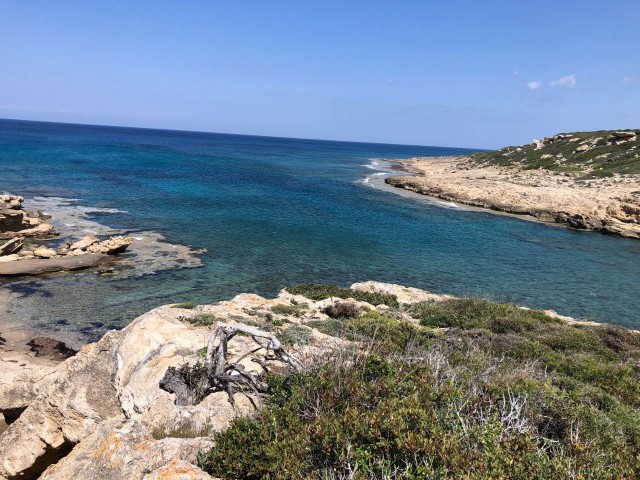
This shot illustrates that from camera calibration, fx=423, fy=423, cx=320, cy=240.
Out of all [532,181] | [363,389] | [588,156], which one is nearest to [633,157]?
[588,156]

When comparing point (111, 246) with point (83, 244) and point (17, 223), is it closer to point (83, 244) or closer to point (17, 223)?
point (83, 244)

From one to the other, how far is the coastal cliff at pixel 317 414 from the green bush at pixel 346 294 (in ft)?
20.9

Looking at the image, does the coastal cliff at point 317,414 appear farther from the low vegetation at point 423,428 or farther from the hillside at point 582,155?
A: the hillside at point 582,155

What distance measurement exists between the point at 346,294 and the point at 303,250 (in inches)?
544

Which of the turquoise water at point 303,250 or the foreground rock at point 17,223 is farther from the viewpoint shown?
the foreground rock at point 17,223

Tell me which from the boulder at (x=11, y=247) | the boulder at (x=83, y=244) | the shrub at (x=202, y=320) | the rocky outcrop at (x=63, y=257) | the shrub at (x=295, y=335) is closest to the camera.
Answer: the shrub at (x=295, y=335)

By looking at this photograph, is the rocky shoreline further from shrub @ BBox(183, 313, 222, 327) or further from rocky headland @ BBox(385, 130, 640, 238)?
shrub @ BBox(183, 313, 222, 327)

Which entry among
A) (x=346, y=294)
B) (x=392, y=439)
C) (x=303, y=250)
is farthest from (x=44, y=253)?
(x=392, y=439)

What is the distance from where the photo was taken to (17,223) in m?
32.9

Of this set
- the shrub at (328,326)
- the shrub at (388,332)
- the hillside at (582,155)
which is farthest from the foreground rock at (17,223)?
the hillside at (582,155)

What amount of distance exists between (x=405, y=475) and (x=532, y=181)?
7392cm

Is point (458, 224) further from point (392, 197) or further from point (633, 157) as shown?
point (633, 157)

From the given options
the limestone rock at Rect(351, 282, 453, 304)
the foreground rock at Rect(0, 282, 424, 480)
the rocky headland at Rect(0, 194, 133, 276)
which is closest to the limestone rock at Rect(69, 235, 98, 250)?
the rocky headland at Rect(0, 194, 133, 276)

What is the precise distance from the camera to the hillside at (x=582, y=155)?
7012 cm
